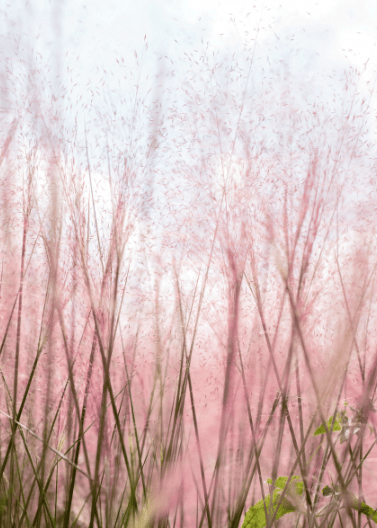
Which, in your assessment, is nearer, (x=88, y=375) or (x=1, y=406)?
(x=88, y=375)

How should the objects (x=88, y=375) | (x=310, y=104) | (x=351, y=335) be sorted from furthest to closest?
(x=310, y=104), (x=88, y=375), (x=351, y=335)

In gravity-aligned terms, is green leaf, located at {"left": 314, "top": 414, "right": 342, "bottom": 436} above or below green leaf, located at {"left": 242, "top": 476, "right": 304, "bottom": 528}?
above

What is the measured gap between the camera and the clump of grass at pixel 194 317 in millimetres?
772

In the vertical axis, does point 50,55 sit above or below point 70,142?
above

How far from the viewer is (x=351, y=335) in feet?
2.16

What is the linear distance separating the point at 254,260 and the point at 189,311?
170mm

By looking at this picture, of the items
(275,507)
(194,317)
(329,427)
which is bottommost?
(275,507)

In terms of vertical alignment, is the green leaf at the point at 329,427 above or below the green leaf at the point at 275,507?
above

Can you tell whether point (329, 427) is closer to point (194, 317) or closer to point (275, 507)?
point (275, 507)

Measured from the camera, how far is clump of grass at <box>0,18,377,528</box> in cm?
77

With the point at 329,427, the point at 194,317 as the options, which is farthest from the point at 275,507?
the point at 194,317

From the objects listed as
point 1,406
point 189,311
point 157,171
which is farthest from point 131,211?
point 1,406

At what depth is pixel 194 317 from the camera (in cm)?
86

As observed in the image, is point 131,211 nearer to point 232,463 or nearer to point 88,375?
point 88,375
